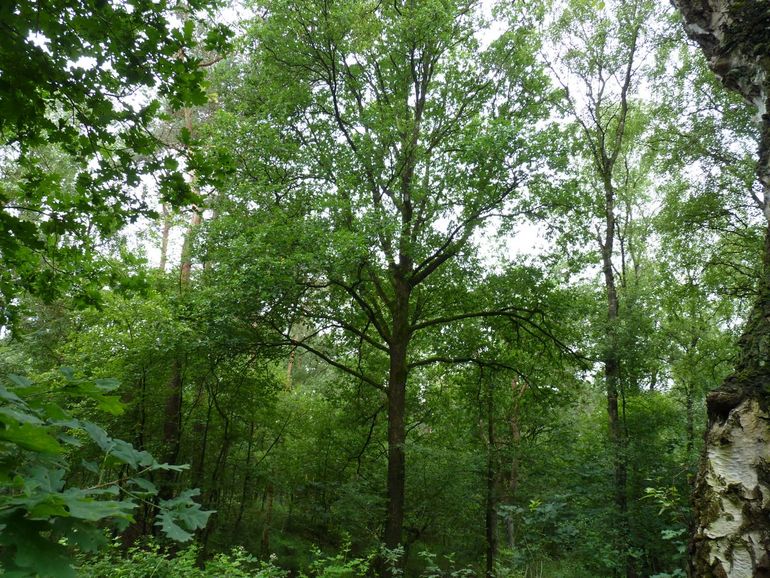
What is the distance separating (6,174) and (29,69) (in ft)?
52.0

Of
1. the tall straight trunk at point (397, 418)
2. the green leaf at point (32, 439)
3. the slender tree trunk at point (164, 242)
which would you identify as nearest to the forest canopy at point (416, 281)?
the tall straight trunk at point (397, 418)

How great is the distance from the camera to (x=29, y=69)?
8.37 ft

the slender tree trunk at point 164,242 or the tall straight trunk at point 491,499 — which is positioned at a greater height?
the slender tree trunk at point 164,242

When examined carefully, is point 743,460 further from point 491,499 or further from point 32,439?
point 491,499

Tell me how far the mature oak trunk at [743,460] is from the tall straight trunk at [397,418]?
7452mm

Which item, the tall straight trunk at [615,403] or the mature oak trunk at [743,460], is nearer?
the mature oak trunk at [743,460]

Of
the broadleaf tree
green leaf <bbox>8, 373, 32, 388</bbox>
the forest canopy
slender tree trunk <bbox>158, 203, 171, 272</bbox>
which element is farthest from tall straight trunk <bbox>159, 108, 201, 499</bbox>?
green leaf <bbox>8, 373, 32, 388</bbox>

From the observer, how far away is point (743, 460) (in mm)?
1995

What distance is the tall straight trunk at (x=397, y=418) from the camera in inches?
366

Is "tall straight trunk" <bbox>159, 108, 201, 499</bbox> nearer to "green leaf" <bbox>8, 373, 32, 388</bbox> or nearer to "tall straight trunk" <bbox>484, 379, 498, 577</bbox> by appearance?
"tall straight trunk" <bbox>484, 379, 498, 577</bbox>

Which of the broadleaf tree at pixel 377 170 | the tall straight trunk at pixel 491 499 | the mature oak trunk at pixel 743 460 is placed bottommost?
the tall straight trunk at pixel 491 499

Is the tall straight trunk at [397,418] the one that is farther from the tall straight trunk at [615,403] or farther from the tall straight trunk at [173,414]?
the tall straight trunk at [173,414]

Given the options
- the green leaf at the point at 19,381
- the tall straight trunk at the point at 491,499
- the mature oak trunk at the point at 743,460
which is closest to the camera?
the green leaf at the point at 19,381

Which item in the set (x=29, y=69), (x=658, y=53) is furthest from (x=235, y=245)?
(x=658, y=53)
